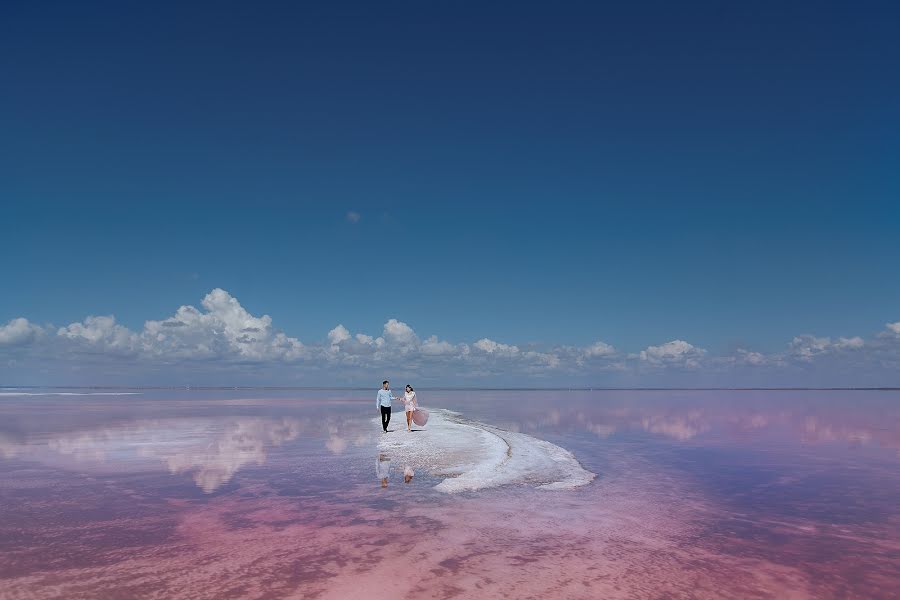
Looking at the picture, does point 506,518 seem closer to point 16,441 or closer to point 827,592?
point 827,592

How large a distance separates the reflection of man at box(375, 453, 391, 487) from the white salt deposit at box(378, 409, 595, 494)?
0.38 metres

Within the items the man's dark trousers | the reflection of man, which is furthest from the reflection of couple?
the man's dark trousers

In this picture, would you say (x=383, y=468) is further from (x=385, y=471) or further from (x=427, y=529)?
(x=427, y=529)

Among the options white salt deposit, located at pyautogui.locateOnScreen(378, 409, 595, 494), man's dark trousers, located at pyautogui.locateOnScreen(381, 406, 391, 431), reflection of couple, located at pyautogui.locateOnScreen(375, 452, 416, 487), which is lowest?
white salt deposit, located at pyautogui.locateOnScreen(378, 409, 595, 494)

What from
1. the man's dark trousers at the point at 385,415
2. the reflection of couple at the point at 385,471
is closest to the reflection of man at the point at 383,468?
the reflection of couple at the point at 385,471

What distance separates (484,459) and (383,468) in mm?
3857

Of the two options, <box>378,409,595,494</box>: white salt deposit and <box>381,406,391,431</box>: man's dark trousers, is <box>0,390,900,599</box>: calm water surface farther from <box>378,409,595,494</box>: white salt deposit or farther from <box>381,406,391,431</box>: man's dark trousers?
<box>381,406,391,431</box>: man's dark trousers

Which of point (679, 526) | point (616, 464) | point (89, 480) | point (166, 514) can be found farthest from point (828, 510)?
point (89, 480)

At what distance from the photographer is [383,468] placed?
19875mm

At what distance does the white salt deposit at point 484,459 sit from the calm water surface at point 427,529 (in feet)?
2.61

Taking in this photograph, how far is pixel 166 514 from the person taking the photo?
43.9 ft

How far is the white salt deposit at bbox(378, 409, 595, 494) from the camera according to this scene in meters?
17.5

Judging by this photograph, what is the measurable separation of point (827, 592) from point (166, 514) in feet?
43.4

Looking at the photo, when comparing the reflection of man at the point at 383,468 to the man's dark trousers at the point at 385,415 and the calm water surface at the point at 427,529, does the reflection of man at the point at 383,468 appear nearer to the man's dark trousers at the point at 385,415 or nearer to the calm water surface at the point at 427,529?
the calm water surface at the point at 427,529
